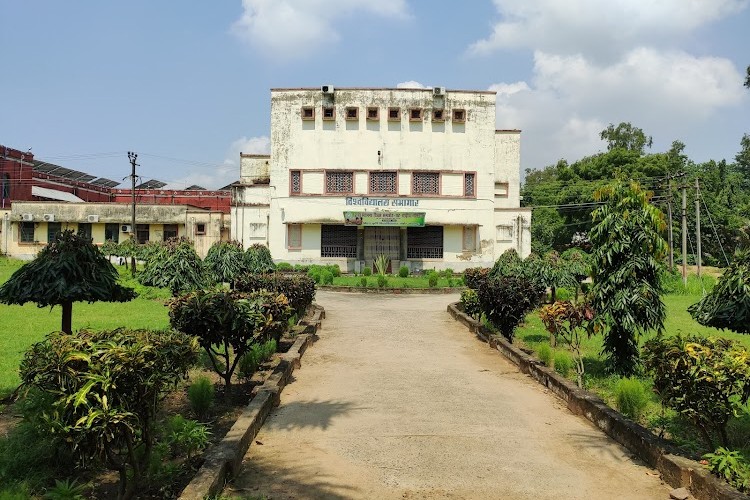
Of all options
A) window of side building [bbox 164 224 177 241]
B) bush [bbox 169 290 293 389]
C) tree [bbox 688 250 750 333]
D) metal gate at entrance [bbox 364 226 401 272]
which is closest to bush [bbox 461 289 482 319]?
bush [bbox 169 290 293 389]

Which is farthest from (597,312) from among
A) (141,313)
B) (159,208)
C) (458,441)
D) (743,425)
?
(159,208)

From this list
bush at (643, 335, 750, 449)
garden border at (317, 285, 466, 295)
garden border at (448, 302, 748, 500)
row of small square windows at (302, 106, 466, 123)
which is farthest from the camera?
row of small square windows at (302, 106, 466, 123)

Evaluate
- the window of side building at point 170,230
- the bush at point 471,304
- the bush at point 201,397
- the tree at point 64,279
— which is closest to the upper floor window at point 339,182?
the window of side building at point 170,230

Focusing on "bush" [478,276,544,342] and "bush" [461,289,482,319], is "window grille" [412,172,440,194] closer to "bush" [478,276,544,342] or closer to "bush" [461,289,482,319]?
"bush" [461,289,482,319]

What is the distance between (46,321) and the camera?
13617 millimetres

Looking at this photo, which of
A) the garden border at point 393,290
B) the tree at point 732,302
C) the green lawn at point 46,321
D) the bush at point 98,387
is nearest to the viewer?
the bush at point 98,387

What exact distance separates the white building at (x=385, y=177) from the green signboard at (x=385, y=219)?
0.27 metres

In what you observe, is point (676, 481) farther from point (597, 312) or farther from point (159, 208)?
point (159, 208)

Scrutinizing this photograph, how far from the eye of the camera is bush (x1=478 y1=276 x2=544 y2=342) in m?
11.5

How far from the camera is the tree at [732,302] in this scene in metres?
5.67

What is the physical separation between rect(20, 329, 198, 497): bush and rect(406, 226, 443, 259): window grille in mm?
28462

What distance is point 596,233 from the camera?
29.6ft

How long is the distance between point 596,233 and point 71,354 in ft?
24.9

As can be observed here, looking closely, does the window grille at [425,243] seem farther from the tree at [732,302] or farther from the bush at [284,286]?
the tree at [732,302]
